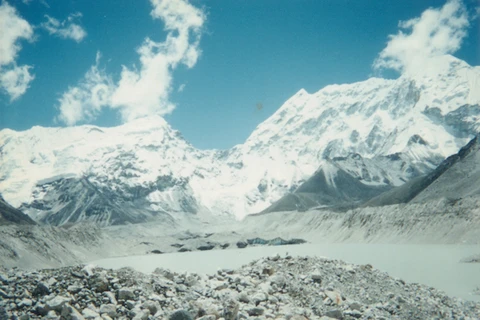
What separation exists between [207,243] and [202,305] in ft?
536

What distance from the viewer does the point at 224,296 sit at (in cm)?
1555

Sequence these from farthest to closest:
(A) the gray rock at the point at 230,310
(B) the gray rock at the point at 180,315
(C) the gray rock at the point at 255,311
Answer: (C) the gray rock at the point at 255,311 < (A) the gray rock at the point at 230,310 < (B) the gray rock at the point at 180,315

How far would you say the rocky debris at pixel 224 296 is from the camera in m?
12.6

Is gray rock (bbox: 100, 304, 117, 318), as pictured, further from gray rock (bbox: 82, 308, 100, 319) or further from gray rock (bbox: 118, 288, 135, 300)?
gray rock (bbox: 118, 288, 135, 300)

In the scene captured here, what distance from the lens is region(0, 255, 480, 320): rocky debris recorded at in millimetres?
12586

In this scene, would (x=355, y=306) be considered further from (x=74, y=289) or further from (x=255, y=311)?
(x=74, y=289)

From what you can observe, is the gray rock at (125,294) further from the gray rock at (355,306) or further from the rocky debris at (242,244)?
the rocky debris at (242,244)

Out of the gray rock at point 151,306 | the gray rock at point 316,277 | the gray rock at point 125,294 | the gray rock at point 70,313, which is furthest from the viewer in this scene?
the gray rock at point 316,277

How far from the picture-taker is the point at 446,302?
20.3m

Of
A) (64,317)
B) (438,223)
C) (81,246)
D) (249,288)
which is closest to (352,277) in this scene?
(249,288)

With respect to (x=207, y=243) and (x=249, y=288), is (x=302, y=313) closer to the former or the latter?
(x=249, y=288)

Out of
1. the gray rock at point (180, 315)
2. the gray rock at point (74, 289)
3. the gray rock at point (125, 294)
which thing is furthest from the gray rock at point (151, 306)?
the gray rock at point (74, 289)

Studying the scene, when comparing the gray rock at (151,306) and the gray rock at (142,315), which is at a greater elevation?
the gray rock at (151,306)

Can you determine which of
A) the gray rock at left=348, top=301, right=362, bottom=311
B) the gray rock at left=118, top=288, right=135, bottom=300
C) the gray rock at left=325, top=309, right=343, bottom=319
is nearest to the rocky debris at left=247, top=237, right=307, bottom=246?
the gray rock at left=348, top=301, right=362, bottom=311
